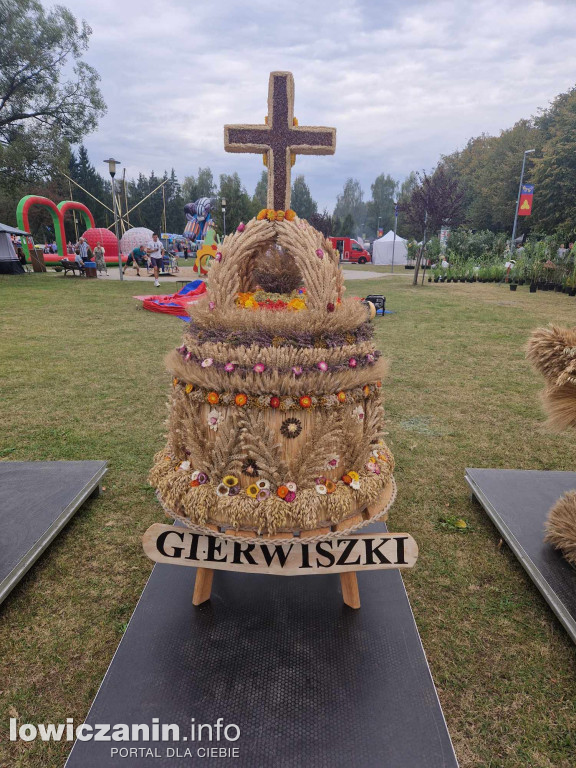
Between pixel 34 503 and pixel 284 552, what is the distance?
7.32ft

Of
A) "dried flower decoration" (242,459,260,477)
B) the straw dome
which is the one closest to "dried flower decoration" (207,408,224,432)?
"dried flower decoration" (242,459,260,477)

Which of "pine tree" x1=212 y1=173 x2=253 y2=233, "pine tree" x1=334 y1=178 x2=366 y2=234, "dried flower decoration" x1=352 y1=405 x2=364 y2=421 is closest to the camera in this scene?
"dried flower decoration" x1=352 y1=405 x2=364 y2=421

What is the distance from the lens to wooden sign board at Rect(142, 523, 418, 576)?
2.30 metres

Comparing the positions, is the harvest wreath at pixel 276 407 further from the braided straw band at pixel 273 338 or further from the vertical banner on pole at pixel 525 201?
the vertical banner on pole at pixel 525 201

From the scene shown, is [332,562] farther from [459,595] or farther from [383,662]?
[459,595]

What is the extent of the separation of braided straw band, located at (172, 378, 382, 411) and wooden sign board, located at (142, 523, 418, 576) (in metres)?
0.68

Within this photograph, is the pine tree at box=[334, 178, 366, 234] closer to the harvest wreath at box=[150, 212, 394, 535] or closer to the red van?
the red van

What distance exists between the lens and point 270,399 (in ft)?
7.55

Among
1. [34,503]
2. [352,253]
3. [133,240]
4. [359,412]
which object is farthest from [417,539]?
[352,253]

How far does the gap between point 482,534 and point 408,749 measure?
1906mm

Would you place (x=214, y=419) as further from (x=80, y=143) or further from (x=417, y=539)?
(x=80, y=143)

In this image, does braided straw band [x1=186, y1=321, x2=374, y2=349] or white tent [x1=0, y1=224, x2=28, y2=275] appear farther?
white tent [x1=0, y1=224, x2=28, y2=275]

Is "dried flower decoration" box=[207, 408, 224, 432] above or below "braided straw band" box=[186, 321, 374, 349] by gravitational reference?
below

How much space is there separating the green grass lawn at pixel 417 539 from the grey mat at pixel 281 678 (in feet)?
0.60
